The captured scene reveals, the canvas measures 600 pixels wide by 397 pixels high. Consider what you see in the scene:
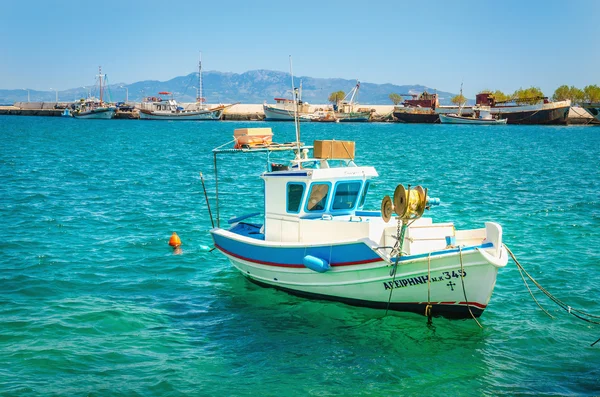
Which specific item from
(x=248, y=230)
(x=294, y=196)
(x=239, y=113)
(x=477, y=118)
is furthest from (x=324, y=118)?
(x=294, y=196)

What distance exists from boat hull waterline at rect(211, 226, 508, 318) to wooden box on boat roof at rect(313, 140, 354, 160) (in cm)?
244

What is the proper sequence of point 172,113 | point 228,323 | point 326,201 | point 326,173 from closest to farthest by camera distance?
point 228,323 < point 326,173 < point 326,201 < point 172,113

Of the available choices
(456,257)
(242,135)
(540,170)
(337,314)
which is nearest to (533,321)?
(456,257)

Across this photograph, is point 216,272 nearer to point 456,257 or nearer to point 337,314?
point 337,314

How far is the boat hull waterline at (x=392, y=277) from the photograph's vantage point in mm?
12281

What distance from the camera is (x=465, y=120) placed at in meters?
135

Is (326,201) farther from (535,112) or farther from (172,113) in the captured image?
(172,113)

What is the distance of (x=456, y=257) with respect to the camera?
12.2m

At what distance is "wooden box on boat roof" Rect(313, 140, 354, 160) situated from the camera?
1488cm

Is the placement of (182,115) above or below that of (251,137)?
above

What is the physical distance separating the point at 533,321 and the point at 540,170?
3167 centimetres

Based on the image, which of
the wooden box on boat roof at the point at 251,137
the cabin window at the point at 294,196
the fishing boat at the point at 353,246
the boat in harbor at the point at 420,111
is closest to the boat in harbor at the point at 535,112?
the boat in harbor at the point at 420,111

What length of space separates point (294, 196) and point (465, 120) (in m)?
127

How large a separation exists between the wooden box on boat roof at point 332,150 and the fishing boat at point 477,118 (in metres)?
124
